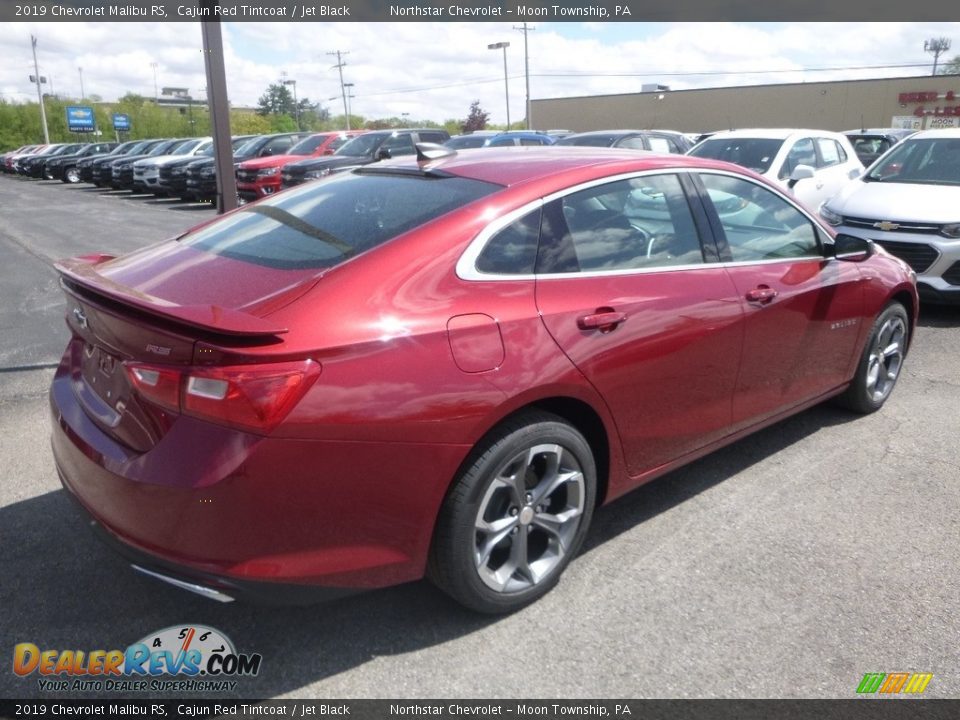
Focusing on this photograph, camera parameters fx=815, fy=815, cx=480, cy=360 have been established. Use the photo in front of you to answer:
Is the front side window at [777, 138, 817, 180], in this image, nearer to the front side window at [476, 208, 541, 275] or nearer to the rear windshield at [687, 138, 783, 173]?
the rear windshield at [687, 138, 783, 173]

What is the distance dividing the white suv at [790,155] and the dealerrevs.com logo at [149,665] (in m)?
9.05

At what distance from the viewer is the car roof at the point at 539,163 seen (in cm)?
331

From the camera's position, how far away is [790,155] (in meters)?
10.5

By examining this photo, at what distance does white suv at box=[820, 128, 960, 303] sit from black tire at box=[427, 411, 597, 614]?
544 cm

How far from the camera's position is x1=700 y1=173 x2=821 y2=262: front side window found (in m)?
3.88

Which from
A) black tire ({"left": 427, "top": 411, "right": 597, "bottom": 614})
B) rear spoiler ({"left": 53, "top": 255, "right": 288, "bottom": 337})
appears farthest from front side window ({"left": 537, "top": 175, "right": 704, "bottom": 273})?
rear spoiler ({"left": 53, "top": 255, "right": 288, "bottom": 337})

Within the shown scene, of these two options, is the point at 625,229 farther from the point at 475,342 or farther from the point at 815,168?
the point at 815,168

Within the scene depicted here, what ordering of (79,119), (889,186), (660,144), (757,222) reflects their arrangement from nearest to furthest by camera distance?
(757,222), (889,186), (660,144), (79,119)

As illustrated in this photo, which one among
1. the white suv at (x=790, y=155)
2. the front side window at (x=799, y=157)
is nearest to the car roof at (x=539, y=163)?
the white suv at (x=790, y=155)

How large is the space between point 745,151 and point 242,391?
9827 mm

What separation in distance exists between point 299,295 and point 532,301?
838mm

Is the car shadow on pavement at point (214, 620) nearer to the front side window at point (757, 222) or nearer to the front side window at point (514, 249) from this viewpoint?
the front side window at point (514, 249)

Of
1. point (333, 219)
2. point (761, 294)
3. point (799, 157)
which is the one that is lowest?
point (761, 294)

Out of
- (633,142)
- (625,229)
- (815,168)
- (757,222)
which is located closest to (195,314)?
(625,229)
